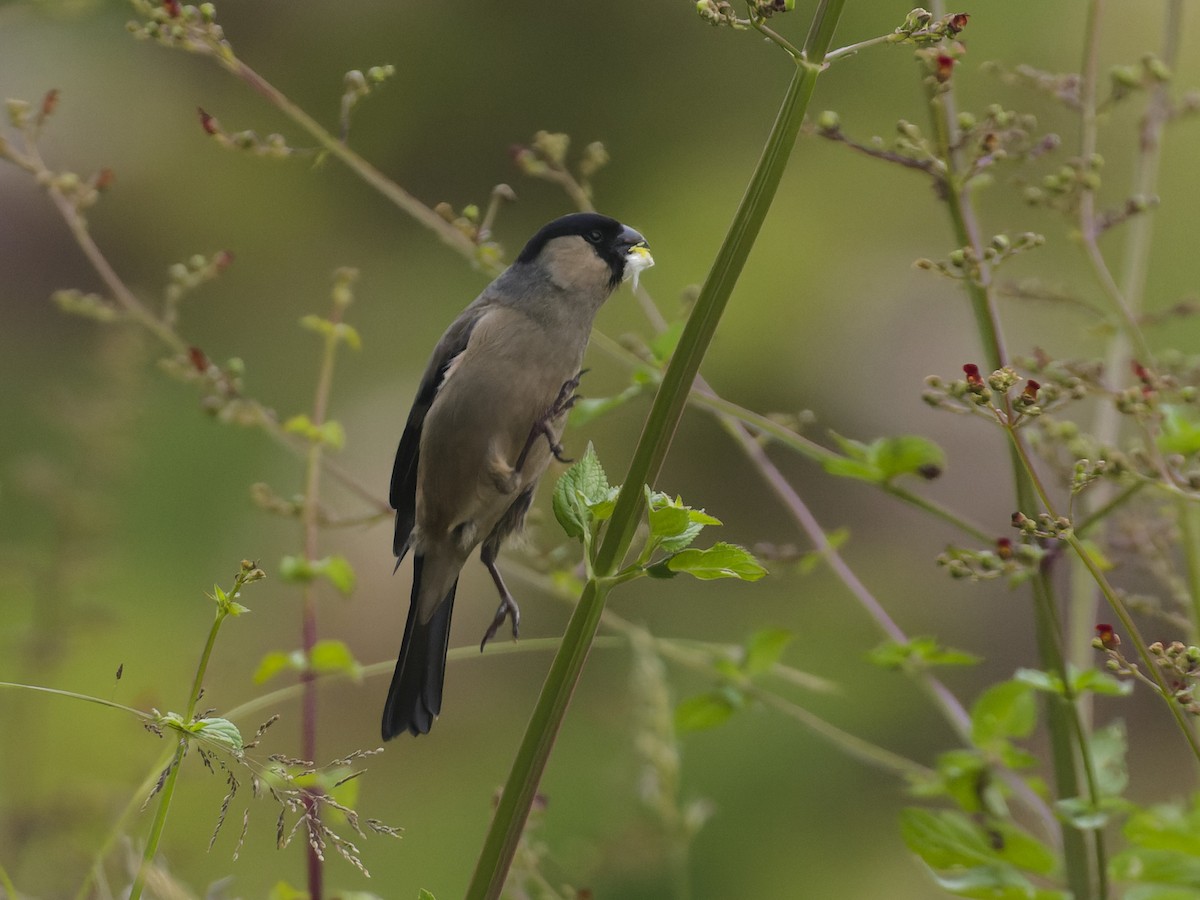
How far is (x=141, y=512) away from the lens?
62.0 inches

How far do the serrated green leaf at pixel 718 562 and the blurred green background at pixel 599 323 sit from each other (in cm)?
93

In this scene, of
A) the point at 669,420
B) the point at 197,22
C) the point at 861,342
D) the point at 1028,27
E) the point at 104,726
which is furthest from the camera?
the point at 861,342

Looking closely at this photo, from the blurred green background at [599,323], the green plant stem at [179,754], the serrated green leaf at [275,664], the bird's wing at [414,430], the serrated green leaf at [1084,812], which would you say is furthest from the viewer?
the blurred green background at [599,323]

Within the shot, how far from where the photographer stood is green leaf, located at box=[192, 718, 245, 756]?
360 mm

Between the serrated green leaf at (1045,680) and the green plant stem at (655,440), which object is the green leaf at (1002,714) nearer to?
the serrated green leaf at (1045,680)

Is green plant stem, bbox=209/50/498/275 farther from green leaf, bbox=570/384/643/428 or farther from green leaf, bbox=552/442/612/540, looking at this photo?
green leaf, bbox=552/442/612/540

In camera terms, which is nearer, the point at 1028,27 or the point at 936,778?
the point at 936,778

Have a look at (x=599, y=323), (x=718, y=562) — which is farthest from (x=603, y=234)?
(x=599, y=323)

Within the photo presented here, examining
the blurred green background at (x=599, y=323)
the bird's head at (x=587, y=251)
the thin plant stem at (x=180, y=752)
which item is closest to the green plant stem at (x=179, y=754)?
the thin plant stem at (x=180, y=752)

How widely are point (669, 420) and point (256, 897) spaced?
1.08 metres

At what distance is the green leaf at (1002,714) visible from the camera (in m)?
0.60

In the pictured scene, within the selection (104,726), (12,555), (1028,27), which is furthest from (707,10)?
(1028,27)

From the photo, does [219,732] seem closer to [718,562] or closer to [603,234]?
[718,562]

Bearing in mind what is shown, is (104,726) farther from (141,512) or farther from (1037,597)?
(1037,597)
